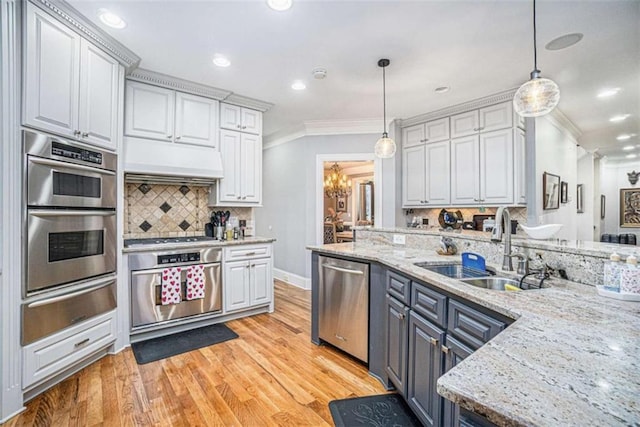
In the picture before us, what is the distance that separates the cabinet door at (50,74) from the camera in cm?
194

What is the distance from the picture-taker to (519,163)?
3.65m

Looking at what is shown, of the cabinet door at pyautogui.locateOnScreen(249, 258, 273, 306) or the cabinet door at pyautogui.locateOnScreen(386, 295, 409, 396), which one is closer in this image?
the cabinet door at pyautogui.locateOnScreen(386, 295, 409, 396)

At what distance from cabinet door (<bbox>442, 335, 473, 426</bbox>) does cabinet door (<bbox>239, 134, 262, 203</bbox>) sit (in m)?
2.98

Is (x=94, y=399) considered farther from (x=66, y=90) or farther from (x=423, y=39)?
(x=423, y=39)

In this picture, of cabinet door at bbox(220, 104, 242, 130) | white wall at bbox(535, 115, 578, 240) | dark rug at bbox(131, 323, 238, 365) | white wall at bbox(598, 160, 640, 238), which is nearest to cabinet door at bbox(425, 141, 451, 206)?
white wall at bbox(535, 115, 578, 240)

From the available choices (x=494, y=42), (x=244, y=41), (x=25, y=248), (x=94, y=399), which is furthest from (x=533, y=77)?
(x=94, y=399)

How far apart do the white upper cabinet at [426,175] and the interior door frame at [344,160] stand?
1.37ft

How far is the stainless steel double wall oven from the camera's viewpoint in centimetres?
195

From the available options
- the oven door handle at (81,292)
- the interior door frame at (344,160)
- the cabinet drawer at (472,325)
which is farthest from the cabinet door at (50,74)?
the interior door frame at (344,160)

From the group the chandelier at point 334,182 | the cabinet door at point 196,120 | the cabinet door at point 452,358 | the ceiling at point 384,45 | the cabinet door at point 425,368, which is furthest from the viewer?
the chandelier at point 334,182

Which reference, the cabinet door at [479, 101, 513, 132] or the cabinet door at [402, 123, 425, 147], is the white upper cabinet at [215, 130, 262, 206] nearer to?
the cabinet door at [402, 123, 425, 147]

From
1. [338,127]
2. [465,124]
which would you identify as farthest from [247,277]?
[465,124]

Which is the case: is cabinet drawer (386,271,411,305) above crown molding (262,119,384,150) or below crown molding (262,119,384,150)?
below

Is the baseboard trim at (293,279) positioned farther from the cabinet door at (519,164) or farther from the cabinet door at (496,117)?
the cabinet door at (496,117)
